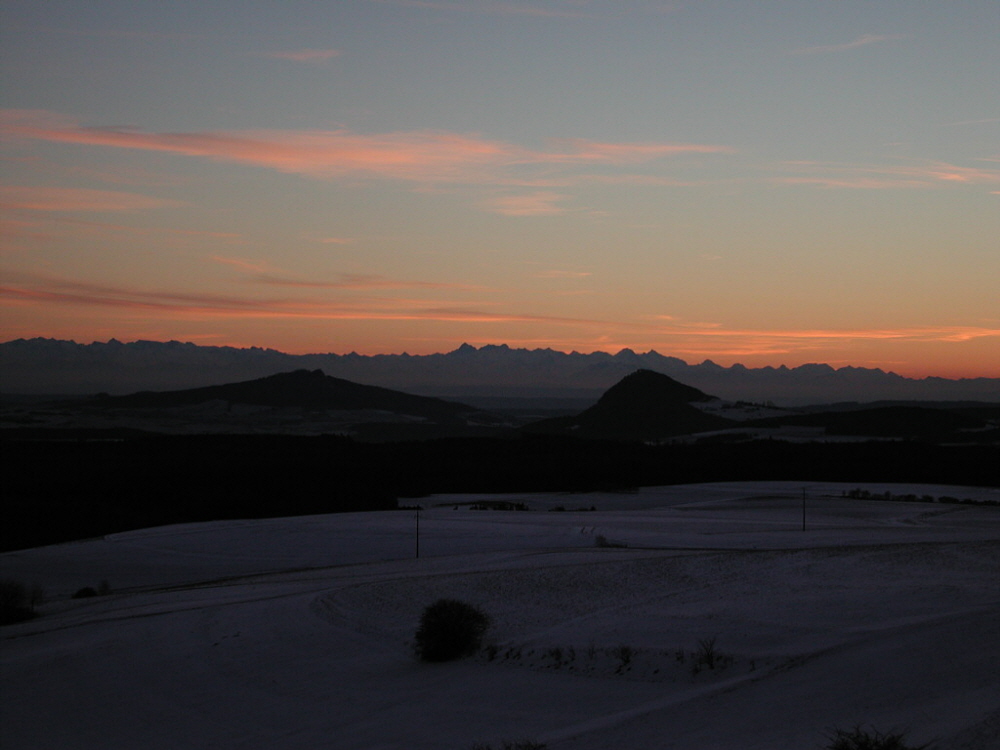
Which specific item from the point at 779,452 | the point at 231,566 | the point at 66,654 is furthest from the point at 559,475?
the point at 66,654

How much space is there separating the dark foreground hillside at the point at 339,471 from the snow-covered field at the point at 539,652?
28.1 m

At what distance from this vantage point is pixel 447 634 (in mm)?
21547

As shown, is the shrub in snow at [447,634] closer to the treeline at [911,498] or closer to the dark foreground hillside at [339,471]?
the dark foreground hillside at [339,471]

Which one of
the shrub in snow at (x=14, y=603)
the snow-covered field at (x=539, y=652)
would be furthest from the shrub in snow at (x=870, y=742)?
the shrub in snow at (x=14, y=603)

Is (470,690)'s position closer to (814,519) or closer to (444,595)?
(444,595)

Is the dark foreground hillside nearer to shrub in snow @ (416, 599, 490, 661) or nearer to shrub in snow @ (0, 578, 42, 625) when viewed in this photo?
shrub in snow @ (0, 578, 42, 625)

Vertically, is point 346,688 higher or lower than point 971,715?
lower

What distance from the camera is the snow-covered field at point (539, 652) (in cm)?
1501

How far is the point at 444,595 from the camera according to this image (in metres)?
28.1

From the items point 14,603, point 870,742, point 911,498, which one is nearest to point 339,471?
point 911,498

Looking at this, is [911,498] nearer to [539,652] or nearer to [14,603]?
[539,652]

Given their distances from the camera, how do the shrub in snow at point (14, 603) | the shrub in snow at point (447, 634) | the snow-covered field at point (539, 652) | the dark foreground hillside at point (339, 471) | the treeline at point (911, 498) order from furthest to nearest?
the dark foreground hillside at point (339, 471)
the treeline at point (911, 498)
the shrub in snow at point (14, 603)
the shrub in snow at point (447, 634)
the snow-covered field at point (539, 652)

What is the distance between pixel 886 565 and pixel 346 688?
16.6 meters


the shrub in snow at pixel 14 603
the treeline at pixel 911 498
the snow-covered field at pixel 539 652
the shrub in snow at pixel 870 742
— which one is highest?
the shrub in snow at pixel 870 742
